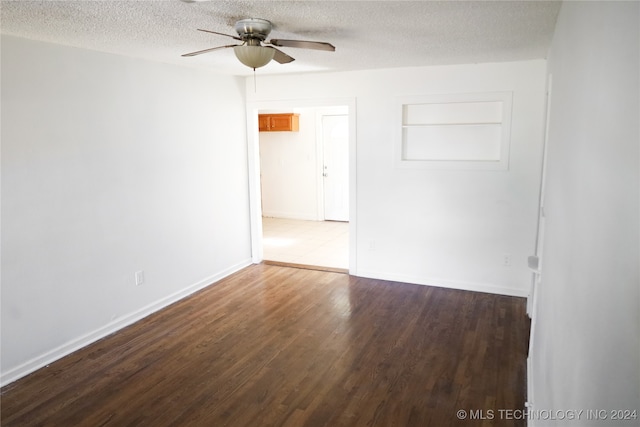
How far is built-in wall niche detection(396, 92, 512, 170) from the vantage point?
4125mm

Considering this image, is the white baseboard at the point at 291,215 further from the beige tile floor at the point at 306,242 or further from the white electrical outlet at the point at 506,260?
the white electrical outlet at the point at 506,260

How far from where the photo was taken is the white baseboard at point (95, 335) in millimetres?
2943

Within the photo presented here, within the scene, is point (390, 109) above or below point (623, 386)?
above

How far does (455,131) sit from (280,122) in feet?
13.8

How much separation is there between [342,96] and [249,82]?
→ 123 cm

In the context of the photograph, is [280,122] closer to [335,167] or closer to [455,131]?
[335,167]

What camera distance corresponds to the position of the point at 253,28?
97.4 inches

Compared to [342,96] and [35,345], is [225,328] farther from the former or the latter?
[342,96]

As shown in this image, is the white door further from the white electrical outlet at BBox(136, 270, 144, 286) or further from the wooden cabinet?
the white electrical outlet at BBox(136, 270, 144, 286)

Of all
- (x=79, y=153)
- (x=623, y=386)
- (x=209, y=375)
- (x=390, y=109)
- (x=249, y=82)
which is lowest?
(x=209, y=375)

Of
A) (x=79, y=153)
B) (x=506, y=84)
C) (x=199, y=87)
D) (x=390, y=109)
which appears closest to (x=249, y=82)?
(x=199, y=87)

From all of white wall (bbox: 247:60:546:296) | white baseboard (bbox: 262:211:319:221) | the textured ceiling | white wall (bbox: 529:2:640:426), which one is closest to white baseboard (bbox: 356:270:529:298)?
white wall (bbox: 247:60:546:296)

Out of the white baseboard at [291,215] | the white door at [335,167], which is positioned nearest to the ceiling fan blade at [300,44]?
the white door at [335,167]

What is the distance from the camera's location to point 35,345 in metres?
3.05
